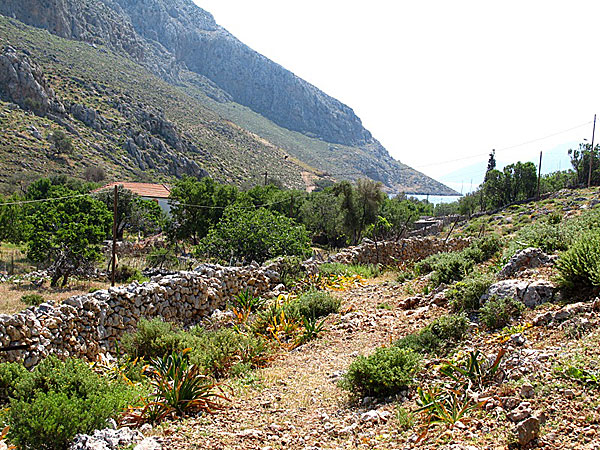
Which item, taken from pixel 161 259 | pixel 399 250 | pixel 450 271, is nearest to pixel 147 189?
pixel 161 259

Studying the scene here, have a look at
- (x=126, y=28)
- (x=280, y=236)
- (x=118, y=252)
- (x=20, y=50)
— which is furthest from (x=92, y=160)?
(x=126, y=28)

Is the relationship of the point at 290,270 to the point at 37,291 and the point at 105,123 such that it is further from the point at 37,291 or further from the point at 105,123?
the point at 105,123

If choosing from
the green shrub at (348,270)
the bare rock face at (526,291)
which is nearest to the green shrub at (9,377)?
the bare rock face at (526,291)

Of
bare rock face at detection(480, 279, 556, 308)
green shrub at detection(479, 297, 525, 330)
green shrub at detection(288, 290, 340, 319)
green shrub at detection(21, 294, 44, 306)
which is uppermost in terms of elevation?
bare rock face at detection(480, 279, 556, 308)

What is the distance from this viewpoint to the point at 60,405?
4508 millimetres

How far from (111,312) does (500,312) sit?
6.90 m

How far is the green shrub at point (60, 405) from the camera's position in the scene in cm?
429

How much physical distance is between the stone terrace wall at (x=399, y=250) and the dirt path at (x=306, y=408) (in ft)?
28.7

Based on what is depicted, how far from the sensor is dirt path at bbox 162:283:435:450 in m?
4.70

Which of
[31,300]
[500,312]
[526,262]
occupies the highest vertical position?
[526,262]

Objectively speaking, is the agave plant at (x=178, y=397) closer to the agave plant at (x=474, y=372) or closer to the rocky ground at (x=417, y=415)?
the rocky ground at (x=417, y=415)

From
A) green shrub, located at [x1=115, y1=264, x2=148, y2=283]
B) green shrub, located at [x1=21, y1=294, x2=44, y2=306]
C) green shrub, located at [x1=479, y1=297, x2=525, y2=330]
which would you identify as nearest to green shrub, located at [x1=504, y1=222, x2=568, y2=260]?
green shrub, located at [x1=479, y1=297, x2=525, y2=330]

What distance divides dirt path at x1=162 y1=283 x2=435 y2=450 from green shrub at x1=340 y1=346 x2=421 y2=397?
0.84ft

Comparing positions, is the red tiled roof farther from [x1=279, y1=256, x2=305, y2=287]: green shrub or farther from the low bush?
the low bush
